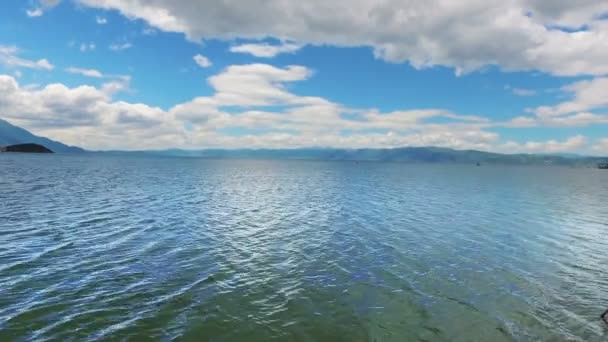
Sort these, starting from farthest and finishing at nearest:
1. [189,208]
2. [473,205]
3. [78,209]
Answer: [473,205] → [189,208] → [78,209]

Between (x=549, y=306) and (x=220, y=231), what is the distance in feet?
82.4

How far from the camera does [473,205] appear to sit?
192 feet

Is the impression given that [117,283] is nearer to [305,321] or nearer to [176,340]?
[176,340]

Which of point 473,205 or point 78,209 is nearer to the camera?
point 78,209

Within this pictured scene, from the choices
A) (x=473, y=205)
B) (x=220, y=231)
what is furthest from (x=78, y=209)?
(x=473, y=205)

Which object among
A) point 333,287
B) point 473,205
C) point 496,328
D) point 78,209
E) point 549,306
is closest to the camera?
point 496,328

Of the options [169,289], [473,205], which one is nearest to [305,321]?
[169,289]

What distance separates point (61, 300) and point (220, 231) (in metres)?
16.6

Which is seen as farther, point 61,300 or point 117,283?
point 117,283

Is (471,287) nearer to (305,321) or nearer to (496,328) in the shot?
(496,328)

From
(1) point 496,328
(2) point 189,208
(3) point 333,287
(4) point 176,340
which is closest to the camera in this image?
(4) point 176,340

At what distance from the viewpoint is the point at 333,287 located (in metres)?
19.4

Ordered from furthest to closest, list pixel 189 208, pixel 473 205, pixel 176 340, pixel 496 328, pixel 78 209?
pixel 473 205 → pixel 189 208 → pixel 78 209 → pixel 496 328 → pixel 176 340

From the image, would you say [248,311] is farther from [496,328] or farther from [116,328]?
[496,328]
